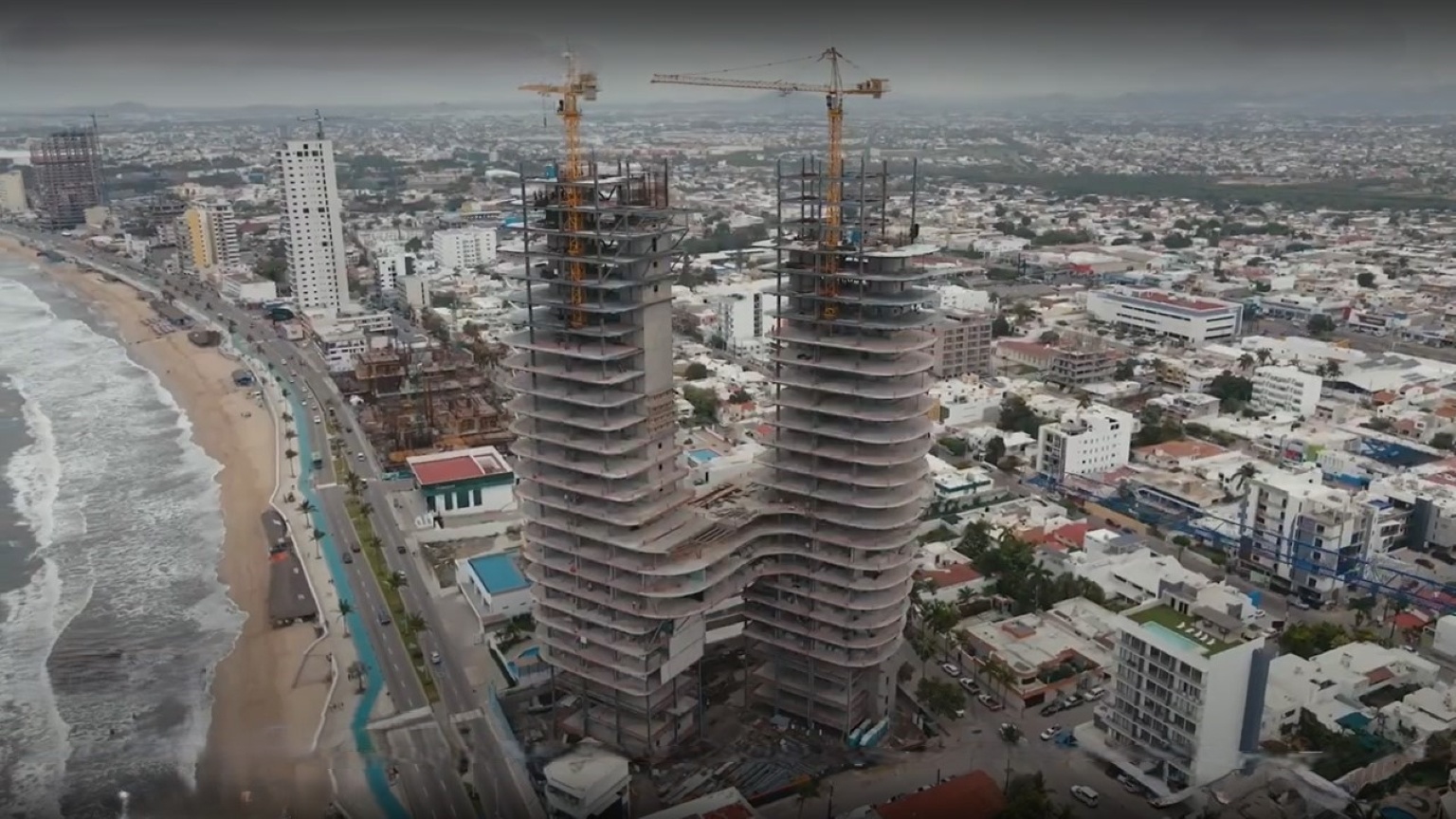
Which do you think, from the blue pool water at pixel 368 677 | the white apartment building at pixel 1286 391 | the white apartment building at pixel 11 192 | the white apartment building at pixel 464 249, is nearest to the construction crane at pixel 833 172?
the blue pool water at pixel 368 677

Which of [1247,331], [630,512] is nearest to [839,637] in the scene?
[630,512]

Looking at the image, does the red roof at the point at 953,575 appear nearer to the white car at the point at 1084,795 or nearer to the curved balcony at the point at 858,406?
the white car at the point at 1084,795

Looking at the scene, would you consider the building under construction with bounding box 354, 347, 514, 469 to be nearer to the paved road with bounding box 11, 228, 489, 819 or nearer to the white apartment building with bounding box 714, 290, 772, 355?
the paved road with bounding box 11, 228, 489, 819

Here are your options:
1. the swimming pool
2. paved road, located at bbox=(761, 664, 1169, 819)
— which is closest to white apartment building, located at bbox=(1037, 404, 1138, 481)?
paved road, located at bbox=(761, 664, 1169, 819)

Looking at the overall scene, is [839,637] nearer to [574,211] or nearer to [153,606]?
[574,211]

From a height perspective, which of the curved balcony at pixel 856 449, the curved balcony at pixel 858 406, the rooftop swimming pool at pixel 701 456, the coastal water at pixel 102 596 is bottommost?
the coastal water at pixel 102 596

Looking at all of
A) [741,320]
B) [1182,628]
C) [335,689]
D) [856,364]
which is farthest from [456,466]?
[1182,628]
